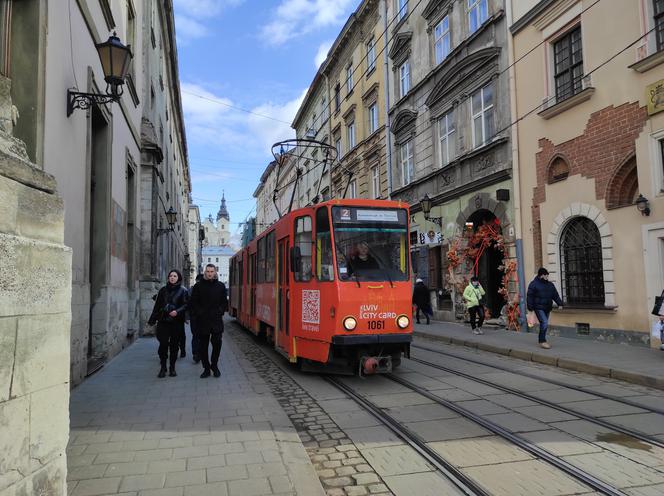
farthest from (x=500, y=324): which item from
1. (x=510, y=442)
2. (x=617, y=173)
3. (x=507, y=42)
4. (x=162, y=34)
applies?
(x=162, y=34)

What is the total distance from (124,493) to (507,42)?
615 inches

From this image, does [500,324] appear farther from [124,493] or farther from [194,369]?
[124,493]

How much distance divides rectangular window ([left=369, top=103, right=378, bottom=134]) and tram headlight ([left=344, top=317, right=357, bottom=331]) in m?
19.8

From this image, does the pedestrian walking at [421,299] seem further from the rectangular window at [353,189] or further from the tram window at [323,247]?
the rectangular window at [353,189]

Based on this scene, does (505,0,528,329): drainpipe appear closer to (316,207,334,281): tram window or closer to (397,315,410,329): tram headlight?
(397,315,410,329): tram headlight

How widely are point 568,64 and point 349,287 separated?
962cm

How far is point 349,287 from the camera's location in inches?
307

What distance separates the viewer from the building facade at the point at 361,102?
1006 inches

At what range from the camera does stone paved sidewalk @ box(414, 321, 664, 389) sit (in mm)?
7988

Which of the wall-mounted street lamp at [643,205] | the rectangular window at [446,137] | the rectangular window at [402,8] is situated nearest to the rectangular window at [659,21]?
the wall-mounted street lamp at [643,205]

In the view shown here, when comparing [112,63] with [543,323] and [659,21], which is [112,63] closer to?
[543,323]

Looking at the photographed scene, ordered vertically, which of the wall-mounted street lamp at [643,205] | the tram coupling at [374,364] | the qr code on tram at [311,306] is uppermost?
the wall-mounted street lamp at [643,205]

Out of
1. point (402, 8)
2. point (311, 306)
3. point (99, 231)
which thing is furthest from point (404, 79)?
point (311, 306)

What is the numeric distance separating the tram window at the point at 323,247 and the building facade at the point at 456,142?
875cm
